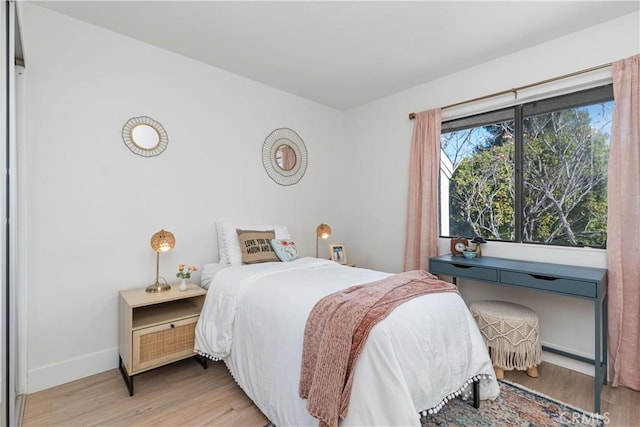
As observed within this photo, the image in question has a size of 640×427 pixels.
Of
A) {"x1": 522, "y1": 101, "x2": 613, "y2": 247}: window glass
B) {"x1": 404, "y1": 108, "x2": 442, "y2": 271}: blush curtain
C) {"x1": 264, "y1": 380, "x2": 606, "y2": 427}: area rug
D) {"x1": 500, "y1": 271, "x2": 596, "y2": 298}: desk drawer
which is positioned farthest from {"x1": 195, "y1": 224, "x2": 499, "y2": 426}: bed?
{"x1": 522, "y1": 101, "x2": 613, "y2": 247}: window glass

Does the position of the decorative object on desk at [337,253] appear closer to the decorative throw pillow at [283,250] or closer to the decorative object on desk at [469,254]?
the decorative throw pillow at [283,250]

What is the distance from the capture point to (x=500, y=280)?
2.34 meters

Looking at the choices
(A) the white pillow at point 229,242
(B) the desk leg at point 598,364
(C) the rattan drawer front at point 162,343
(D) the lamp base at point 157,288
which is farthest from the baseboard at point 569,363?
(D) the lamp base at point 157,288

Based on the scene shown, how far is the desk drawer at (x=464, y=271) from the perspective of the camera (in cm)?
239

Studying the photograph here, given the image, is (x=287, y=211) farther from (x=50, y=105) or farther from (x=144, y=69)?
(x=50, y=105)

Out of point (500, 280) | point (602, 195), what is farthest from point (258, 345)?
point (602, 195)

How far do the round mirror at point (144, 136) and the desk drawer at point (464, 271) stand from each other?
8.56 feet

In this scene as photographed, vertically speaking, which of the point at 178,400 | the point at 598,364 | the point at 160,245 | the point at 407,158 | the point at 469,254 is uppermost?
the point at 407,158

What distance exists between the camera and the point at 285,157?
3570 mm

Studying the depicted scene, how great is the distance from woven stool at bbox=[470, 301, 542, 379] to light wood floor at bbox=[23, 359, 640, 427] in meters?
0.13

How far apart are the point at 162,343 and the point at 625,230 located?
10.9 ft

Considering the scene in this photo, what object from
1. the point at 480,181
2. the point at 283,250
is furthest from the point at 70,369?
the point at 480,181

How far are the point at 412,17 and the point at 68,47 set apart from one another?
2.49 metres

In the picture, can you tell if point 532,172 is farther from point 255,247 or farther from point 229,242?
point 229,242
